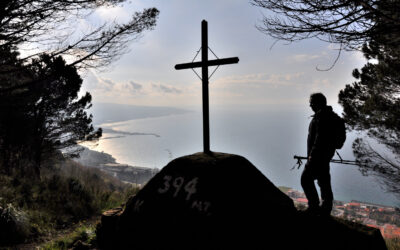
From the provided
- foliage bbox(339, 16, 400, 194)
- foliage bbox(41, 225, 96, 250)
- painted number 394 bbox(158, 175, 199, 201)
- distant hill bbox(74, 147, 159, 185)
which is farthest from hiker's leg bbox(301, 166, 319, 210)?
distant hill bbox(74, 147, 159, 185)

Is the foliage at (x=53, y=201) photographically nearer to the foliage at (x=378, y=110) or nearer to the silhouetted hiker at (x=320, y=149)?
the silhouetted hiker at (x=320, y=149)

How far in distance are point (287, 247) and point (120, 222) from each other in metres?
2.43

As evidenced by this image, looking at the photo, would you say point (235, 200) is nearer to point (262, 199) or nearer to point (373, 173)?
point (262, 199)

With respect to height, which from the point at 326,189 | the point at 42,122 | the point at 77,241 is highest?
the point at 42,122

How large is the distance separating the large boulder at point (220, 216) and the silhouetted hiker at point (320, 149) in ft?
1.24

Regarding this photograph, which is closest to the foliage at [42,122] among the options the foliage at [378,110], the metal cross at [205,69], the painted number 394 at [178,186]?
the metal cross at [205,69]

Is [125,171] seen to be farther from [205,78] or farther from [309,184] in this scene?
[309,184]

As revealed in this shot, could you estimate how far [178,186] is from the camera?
135 inches

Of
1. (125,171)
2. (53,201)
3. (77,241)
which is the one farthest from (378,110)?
(125,171)

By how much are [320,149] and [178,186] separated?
7.05 feet

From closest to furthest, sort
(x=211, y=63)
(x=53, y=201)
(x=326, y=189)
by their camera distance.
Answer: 1. (x=326, y=189)
2. (x=211, y=63)
3. (x=53, y=201)

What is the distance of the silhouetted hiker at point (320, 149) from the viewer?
11.4ft

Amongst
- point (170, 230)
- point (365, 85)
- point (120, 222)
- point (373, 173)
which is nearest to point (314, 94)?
point (170, 230)

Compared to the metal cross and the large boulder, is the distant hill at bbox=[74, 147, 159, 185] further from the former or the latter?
the large boulder
